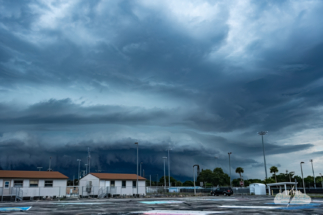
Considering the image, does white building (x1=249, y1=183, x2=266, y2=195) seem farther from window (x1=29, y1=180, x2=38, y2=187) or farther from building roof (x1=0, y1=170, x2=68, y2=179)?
window (x1=29, y1=180, x2=38, y2=187)

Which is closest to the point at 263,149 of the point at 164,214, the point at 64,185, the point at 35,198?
the point at 64,185

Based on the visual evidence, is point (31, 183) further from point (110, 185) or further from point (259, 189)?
point (259, 189)

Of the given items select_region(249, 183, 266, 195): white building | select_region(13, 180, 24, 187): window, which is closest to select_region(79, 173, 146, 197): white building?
select_region(13, 180, 24, 187): window

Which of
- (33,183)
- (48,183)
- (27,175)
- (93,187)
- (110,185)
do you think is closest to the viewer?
(33,183)

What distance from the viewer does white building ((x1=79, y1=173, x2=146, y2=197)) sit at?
55.6 metres

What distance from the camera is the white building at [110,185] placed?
55.6 m

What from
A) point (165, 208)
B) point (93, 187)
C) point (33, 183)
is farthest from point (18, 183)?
point (165, 208)

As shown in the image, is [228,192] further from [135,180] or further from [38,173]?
[38,173]

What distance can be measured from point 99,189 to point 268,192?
140 feet

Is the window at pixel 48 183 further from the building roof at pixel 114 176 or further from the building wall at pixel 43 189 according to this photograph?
the building roof at pixel 114 176

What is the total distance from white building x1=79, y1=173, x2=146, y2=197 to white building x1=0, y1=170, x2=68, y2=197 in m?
5.39

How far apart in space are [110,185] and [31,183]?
50.9ft

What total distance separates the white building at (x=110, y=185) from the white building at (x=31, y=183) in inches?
212

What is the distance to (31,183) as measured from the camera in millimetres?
48312
